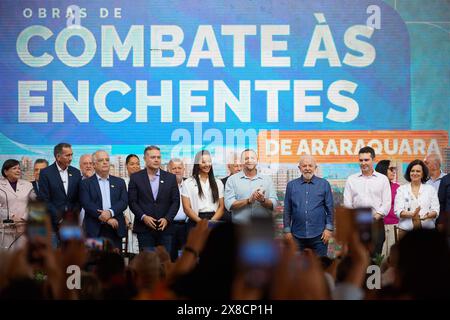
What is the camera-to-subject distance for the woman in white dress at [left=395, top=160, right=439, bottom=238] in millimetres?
8398

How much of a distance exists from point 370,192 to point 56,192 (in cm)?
301

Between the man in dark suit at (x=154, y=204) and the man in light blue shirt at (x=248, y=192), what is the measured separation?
20.8 inches

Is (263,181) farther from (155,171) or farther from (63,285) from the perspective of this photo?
(63,285)

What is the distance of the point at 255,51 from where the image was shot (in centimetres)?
926

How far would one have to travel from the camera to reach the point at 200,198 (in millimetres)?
8367

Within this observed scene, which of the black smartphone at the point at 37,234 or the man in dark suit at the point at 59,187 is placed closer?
the black smartphone at the point at 37,234

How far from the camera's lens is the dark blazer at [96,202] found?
812 centimetres

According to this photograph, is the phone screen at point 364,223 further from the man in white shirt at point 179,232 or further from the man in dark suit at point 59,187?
the man in dark suit at point 59,187

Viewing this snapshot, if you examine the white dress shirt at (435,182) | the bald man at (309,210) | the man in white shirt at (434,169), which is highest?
the man in white shirt at (434,169)

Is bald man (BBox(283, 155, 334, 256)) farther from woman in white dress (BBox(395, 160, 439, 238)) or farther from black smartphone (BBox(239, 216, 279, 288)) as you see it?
black smartphone (BBox(239, 216, 279, 288))

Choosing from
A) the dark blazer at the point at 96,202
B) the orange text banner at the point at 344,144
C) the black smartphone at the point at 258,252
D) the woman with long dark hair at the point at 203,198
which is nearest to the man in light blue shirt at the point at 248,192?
the woman with long dark hair at the point at 203,198

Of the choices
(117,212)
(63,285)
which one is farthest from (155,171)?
(63,285)

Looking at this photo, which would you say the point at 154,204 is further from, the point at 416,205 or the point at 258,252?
the point at 258,252
